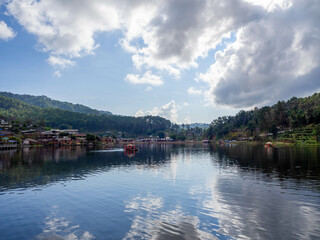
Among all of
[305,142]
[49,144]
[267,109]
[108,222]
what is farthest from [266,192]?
[267,109]

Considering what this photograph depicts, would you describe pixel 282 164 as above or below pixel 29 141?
below

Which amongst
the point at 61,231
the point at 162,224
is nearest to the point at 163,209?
the point at 162,224

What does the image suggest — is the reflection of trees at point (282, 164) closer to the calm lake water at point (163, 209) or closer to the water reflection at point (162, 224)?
the calm lake water at point (163, 209)

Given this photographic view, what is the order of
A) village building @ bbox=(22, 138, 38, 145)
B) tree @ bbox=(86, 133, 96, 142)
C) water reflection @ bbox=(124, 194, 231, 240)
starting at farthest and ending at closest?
1. tree @ bbox=(86, 133, 96, 142)
2. village building @ bbox=(22, 138, 38, 145)
3. water reflection @ bbox=(124, 194, 231, 240)

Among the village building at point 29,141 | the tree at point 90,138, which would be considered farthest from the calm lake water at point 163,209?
the tree at point 90,138

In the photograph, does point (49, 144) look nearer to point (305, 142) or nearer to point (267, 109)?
point (305, 142)

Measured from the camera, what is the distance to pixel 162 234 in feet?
47.0

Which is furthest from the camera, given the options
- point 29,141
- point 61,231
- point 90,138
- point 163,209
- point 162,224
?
point 90,138

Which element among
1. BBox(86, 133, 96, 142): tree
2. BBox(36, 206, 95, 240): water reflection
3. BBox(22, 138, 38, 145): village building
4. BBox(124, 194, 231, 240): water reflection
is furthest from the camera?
BBox(86, 133, 96, 142): tree

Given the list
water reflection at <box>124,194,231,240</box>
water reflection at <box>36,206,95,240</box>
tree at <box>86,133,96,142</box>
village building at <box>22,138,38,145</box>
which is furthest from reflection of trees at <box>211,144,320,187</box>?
village building at <box>22,138,38,145</box>

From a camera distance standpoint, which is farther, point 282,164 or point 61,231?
point 282,164

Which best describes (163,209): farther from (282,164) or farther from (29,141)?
(29,141)

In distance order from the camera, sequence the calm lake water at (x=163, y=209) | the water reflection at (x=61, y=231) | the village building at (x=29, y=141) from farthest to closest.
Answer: the village building at (x=29, y=141) → the calm lake water at (x=163, y=209) → the water reflection at (x=61, y=231)

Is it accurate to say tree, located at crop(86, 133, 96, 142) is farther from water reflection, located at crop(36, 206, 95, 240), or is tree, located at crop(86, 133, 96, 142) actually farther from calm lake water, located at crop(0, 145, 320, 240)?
water reflection, located at crop(36, 206, 95, 240)
